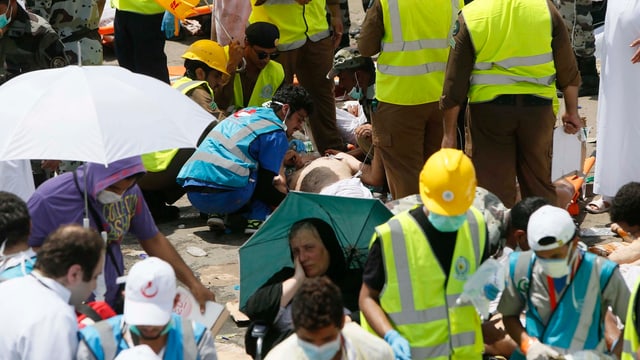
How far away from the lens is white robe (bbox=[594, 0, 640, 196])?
8.70 meters

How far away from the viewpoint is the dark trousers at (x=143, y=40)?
10.5m

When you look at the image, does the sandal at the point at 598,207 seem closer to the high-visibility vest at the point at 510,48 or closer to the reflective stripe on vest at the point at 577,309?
the high-visibility vest at the point at 510,48

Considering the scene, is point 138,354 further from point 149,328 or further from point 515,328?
point 515,328

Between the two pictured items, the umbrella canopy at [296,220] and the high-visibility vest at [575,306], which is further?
the umbrella canopy at [296,220]

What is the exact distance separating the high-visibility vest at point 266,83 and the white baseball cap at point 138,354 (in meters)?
5.05

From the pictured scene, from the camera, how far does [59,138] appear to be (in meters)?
5.56

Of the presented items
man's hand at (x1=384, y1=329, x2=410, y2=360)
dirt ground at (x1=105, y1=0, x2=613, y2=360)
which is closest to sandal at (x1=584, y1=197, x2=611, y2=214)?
dirt ground at (x1=105, y1=0, x2=613, y2=360)

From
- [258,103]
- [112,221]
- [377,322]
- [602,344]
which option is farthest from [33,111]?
[258,103]

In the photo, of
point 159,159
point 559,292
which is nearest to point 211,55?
point 159,159

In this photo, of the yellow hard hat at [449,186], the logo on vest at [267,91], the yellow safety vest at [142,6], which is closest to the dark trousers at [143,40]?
the yellow safety vest at [142,6]

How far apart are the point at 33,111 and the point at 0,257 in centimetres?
69

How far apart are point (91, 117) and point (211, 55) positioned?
408 centimetres

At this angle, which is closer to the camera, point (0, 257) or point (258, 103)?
point (0, 257)

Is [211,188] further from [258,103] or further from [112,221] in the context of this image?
[112,221]
